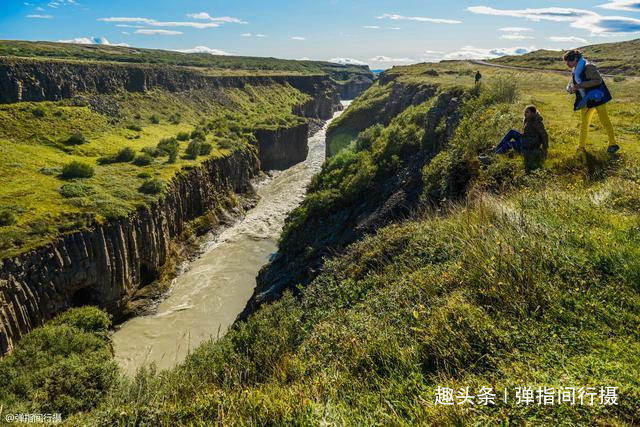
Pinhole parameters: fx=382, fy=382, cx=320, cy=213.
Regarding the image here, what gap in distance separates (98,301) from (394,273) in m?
25.0

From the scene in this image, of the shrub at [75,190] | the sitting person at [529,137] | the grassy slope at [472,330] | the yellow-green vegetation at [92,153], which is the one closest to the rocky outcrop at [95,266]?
the yellow-green vegetation at [92,153]

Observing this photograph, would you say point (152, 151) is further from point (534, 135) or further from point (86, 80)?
point (534, 135)

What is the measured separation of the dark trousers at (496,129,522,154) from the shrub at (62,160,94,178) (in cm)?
3598

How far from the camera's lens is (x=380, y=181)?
23.3 meters

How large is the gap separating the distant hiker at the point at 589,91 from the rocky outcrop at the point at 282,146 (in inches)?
2388

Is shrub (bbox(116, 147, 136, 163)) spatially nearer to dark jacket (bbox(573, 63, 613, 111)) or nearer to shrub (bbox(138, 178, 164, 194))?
shrub (bbox(138, 178, 164, 194))

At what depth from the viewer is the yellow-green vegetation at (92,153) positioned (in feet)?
88.3

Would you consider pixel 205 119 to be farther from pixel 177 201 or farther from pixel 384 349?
pixel 384 349

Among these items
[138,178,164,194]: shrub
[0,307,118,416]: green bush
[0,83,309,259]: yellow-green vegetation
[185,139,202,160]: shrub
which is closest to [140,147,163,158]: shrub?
[0,83,309,259]: yellow-green vegetation

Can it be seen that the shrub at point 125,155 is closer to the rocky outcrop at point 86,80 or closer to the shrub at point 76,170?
the shrub at point 76,170

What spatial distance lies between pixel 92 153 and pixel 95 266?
2269 centimetres

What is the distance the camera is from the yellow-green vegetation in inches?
1060

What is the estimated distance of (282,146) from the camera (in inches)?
2918

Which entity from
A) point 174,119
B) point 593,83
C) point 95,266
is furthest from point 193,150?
point 593,83
